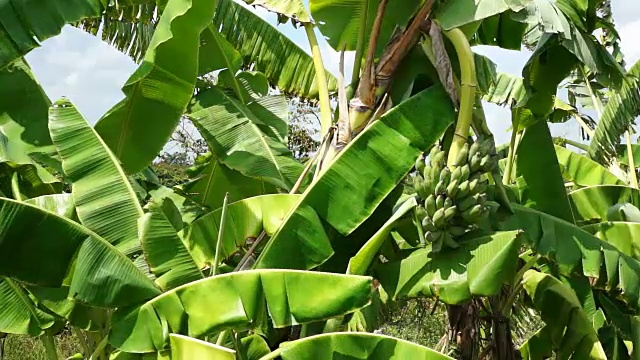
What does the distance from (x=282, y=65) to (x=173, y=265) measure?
2.01m

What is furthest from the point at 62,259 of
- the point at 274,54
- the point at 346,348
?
the point at 274,54

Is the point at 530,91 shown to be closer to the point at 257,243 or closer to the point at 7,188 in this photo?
the point at 257,243

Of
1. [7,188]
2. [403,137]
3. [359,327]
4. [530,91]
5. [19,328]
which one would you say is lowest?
[359,327]

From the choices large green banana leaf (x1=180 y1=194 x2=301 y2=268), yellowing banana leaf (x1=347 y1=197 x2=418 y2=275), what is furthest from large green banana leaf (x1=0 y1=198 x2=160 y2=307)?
yellowing banana leaf (x1=347 y1=197 x2=418 y2=275)

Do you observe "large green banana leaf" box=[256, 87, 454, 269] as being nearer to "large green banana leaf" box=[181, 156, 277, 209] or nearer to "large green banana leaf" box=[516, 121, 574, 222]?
"large green banana leaf" box=[516, 121, 574, 222]

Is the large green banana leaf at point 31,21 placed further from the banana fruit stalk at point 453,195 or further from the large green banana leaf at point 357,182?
the banana fruit stalk at point 453,195

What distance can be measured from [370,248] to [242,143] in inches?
54.8

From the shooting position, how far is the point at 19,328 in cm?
302

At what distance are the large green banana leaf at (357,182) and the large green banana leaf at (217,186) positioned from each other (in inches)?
51.1

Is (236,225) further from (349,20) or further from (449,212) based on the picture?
(349,20)

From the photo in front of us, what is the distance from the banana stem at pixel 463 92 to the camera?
8.73ft

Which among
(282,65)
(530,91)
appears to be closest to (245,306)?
(530,91)

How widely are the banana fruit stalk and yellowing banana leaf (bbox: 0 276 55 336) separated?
6.22 ft

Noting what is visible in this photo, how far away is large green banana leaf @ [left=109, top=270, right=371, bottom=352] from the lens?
2260 mm
